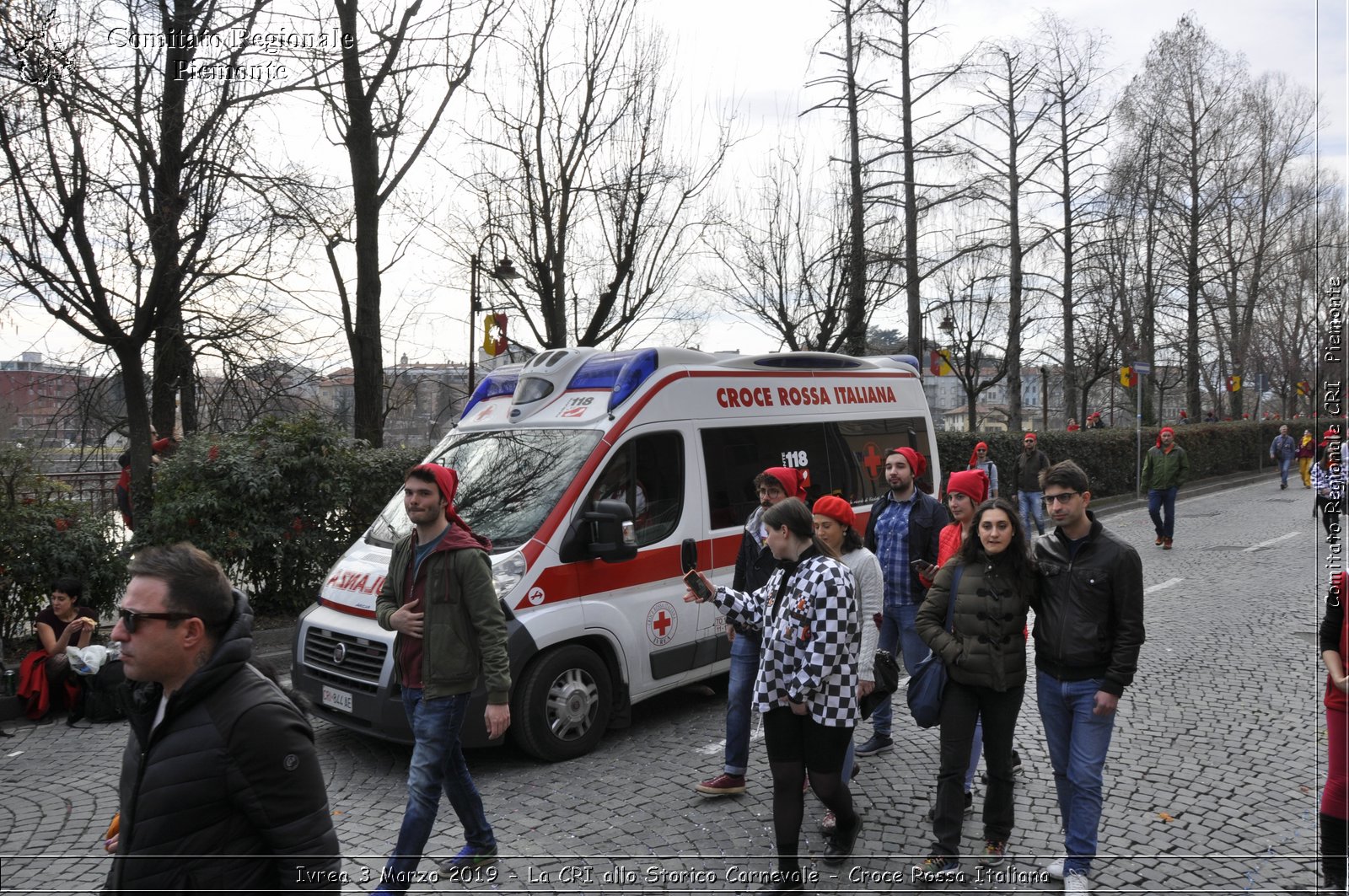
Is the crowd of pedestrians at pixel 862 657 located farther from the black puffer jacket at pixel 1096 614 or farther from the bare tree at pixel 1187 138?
the bare tree at pixel 1187 138

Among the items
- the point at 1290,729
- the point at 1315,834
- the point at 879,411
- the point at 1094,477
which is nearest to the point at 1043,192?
the point at 1094,477

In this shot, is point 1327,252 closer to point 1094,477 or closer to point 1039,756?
point 1039,756

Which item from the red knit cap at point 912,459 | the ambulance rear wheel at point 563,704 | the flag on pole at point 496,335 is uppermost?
the flag on pole at point 496,335

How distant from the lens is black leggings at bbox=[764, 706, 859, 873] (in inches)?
153

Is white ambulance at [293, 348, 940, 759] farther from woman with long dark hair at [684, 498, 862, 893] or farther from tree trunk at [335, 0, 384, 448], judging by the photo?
tree trunk at [335, 0, 384, 448]

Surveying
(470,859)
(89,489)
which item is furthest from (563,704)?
(89,489)

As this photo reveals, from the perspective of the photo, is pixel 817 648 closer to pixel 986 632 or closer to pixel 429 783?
pixel 986 632

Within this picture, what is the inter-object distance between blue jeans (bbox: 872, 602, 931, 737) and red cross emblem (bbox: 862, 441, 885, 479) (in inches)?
99.8

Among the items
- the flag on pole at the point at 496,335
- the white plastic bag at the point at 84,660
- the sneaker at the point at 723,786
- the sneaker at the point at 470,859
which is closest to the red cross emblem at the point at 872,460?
the sneaker at the point at 723,786

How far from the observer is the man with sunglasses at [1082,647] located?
3.84m

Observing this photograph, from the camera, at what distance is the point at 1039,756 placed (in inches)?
221

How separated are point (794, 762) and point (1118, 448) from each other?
22.2 metres

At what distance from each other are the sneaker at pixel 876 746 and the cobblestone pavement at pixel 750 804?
0.24 ft

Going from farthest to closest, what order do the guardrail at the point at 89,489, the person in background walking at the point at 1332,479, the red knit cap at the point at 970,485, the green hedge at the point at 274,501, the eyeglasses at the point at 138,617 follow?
the green hedge at the point at 274,501 → the guardrail at the point at 89,489 → the red knit cap at the point at 970,485 → the person in background walking at the point at 1332,479 → the eyeglasses at the point at 138,617
